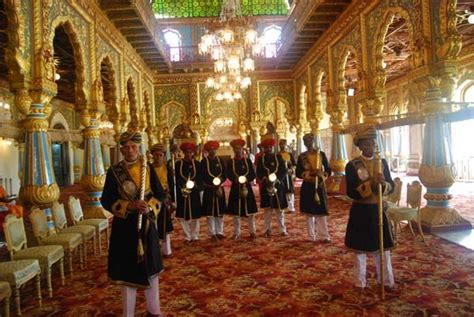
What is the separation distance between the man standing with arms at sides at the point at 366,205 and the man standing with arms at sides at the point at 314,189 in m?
2.02

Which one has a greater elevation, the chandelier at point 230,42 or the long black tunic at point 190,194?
the chandelier at point 230,42

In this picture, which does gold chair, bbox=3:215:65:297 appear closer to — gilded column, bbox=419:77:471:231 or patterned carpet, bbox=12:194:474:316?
patterned carpet, bbox=12:194:474:316

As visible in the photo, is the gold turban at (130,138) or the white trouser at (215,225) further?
the white trouser at (215,225)

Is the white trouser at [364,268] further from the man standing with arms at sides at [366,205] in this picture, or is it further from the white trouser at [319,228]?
the white trouser at [319,228]

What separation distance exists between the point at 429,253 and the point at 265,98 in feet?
39.1

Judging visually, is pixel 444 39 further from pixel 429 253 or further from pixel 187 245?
pixel 187 245

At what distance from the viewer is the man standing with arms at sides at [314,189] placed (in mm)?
5898

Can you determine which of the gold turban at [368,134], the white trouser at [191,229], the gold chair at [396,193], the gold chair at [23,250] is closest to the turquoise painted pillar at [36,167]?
the gold chair at [23,250]

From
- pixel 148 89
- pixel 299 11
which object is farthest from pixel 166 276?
pixel 148 89

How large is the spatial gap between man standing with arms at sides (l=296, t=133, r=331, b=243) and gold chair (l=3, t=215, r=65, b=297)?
3.54 m

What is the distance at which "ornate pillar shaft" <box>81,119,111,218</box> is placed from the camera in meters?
8.09

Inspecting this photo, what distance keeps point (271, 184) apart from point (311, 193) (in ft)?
2.32

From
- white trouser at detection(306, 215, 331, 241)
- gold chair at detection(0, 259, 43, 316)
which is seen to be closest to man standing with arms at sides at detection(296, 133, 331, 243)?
white trouser at detection(306, 215, 331, 241)

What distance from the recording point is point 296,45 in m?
12.5
